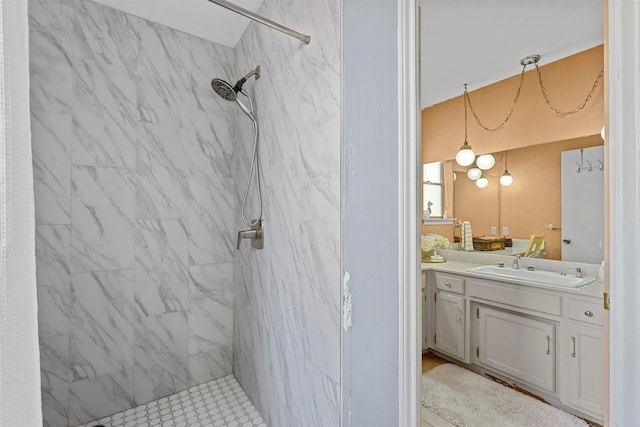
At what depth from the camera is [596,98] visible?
1993 millimetres

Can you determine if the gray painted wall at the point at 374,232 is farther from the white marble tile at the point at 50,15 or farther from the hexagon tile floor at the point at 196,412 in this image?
the white marble tile at the point at 50,15

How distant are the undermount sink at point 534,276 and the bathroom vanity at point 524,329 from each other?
10 mm

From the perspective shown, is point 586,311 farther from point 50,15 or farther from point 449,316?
point 50,15

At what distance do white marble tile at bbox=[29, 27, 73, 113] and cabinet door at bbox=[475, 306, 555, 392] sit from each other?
3010mm

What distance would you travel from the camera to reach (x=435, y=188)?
298 cm

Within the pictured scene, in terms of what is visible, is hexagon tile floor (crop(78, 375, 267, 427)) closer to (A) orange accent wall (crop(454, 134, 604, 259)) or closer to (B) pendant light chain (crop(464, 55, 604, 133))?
(A) orange accent wall (crop(454, 134, 604, 259))

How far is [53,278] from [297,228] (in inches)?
54.9

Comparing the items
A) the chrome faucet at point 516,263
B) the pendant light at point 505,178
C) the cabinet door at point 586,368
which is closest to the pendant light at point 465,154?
the pendant light at point 505,178

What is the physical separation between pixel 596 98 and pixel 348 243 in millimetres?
2162

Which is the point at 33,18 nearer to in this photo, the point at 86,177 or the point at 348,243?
the point at 86,177

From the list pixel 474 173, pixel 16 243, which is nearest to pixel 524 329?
pixel 474 173

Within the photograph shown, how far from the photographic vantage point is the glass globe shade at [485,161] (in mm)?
2600

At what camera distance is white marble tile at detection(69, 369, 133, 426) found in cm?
170

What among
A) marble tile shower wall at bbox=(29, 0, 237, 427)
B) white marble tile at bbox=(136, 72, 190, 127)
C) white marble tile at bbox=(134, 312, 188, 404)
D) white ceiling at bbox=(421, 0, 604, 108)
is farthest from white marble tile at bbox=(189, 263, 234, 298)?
white ceiling at bbox=(421, 0, 604, 108)
